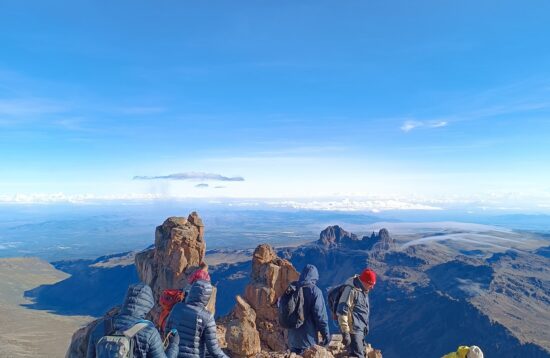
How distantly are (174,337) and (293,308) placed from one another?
6.01 meters

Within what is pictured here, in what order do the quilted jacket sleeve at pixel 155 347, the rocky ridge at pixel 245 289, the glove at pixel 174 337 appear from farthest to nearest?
1. the rocky ridge at pixel 245 289
2. the glove at pixel 174 337
3. the quilted jacket sleeve at pixel 155 347

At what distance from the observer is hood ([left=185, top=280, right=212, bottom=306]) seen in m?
10.3

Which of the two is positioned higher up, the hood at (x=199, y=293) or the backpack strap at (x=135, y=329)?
the hood at (x=199, y=293)

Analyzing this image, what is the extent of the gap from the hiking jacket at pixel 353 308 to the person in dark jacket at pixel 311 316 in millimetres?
1125

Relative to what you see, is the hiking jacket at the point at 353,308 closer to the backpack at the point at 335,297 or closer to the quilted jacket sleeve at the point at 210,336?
the backpack at the point at 335,297

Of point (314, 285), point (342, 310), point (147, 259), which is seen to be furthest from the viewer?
point (147, 259)

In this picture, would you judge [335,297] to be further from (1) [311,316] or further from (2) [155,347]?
Answer: (2) [155,347]

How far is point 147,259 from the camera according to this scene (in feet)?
205

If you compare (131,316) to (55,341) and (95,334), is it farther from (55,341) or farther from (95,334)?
(55,341)

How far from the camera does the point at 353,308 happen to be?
1421cm

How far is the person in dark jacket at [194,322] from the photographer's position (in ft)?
34.1

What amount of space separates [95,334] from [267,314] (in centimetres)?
2720

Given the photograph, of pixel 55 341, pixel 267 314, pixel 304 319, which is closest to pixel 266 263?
pixel 267 314

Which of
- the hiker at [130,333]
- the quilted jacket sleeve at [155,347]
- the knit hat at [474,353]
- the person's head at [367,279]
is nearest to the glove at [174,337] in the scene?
the hiker at [130,333]
